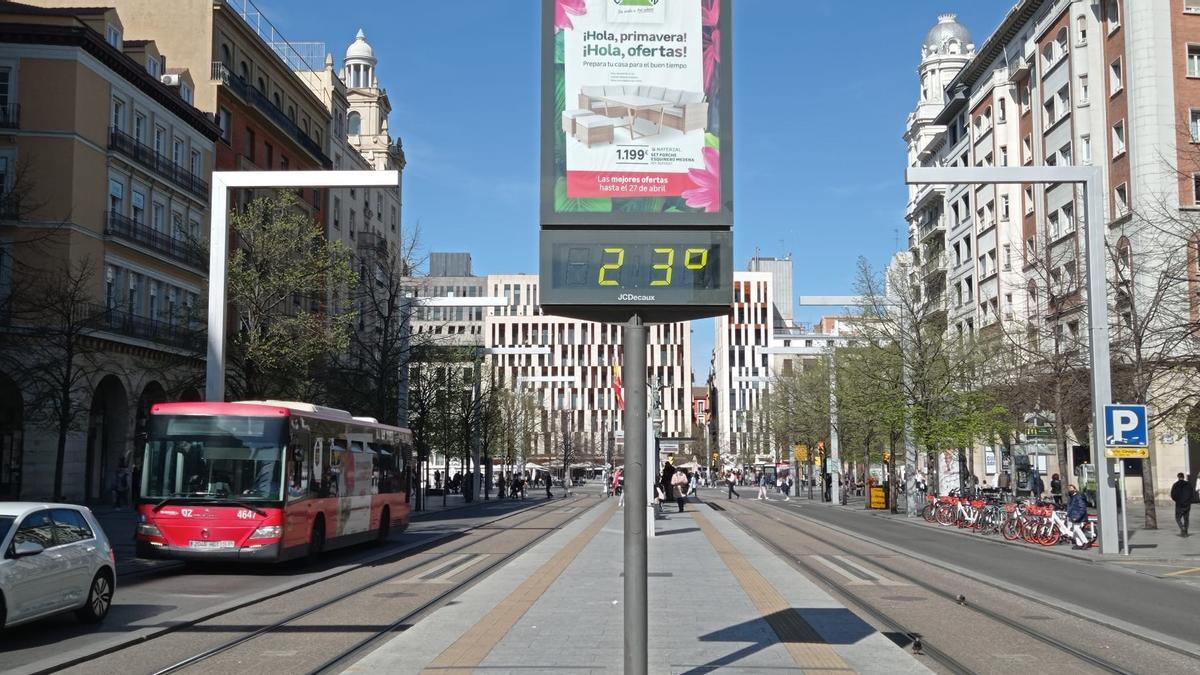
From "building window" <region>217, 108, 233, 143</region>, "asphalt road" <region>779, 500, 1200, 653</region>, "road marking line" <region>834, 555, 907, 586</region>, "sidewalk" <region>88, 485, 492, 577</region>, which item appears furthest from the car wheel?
"building window" <region>217, 108, 233, 143</region>

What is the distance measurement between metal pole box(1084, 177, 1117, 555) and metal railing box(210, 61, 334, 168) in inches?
1624

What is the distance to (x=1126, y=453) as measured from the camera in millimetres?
24250

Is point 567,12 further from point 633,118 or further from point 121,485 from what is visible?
point 121,485

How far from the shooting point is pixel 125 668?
1061 centimetres

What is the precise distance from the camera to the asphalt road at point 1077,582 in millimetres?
14734

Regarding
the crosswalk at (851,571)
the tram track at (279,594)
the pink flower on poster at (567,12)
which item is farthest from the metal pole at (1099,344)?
the pink flower on poster at (567,12)

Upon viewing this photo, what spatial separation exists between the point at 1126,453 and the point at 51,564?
19.9 m

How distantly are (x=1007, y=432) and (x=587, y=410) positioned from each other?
115m

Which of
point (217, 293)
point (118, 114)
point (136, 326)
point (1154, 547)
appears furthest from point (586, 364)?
point (217, 293)

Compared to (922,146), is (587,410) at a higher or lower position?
lower

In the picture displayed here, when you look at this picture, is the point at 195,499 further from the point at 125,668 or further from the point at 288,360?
the point at 288,360

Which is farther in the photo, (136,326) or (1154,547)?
(136,326)

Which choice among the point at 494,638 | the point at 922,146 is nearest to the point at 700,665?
the point at 494,638

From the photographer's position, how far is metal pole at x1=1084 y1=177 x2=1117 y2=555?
24.5 meters
